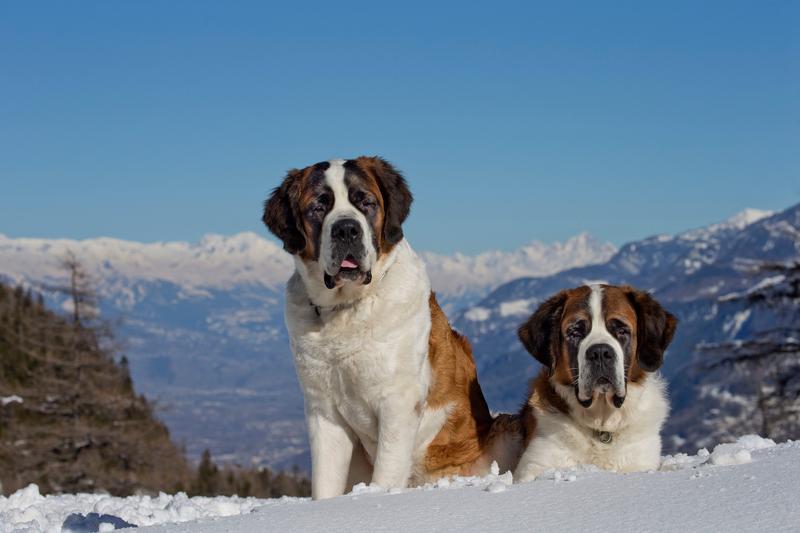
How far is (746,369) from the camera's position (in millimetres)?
20016

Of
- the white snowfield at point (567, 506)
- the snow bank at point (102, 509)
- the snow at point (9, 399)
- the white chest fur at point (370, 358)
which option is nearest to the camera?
the white snowfield at point (567, 506)

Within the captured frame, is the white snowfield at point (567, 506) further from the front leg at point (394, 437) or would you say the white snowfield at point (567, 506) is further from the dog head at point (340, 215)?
the dog head at point (340, 215)

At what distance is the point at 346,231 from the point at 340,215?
144 millimetres

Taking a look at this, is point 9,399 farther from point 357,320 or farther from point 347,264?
point 347,264

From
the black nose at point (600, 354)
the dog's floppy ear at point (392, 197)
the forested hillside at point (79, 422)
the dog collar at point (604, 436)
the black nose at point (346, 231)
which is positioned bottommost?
the forested hillside at point (79, 422)

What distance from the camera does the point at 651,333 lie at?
22.7ft

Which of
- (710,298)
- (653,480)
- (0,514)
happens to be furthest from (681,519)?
(710,298)

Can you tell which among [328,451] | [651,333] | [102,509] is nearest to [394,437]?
[328,451]

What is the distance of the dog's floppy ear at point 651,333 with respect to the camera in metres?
6.91

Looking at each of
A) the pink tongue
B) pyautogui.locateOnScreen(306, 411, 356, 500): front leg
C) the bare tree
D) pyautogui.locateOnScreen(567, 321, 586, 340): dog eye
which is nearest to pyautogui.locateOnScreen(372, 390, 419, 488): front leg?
pyautogui.locateOnScreen(306, 411, 356, 500): front leg

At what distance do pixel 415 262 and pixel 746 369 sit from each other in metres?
14.6

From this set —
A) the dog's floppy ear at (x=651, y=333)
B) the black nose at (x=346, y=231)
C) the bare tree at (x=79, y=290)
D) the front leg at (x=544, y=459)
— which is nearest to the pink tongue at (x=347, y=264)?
the black nose at (x=346, y=231)

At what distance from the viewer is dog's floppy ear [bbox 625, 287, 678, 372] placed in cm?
691

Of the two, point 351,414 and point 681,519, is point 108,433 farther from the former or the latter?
point 681,519
